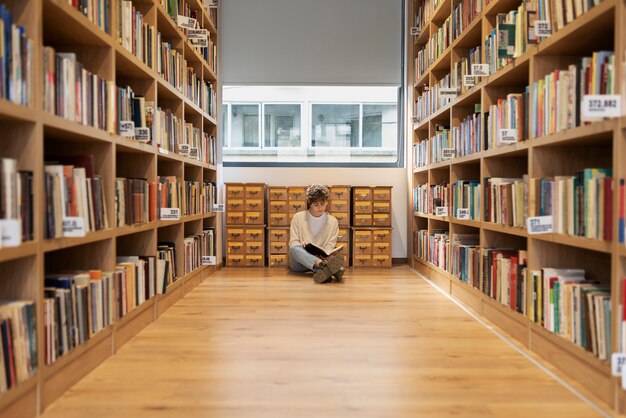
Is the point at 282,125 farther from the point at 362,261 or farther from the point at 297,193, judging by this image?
the point at 362,261

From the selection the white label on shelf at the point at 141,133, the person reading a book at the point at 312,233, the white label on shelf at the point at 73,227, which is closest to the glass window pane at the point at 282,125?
the person reading a book at the point at 312,233

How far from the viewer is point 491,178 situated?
130 inches

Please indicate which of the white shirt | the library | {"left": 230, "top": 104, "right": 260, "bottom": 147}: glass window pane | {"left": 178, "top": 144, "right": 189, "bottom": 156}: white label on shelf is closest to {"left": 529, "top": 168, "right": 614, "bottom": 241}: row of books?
the library

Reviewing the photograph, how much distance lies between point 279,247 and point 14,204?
422 cm

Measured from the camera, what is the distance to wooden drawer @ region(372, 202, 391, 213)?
5.90 metres

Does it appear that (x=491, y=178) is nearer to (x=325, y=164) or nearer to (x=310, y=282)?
(x=310, y=282)

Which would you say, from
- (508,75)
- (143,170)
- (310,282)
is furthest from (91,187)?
(310,282)

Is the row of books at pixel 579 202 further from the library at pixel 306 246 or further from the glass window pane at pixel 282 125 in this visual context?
the glass window pane at pixel 282 125

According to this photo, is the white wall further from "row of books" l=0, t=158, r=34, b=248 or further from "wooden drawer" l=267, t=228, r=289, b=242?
"row of books" l=0, t=158, r=34, b=248

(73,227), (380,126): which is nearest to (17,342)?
(73,227)

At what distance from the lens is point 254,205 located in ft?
19.2

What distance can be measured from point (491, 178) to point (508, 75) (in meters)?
0.65

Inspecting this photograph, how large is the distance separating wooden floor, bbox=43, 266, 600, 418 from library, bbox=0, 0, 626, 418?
0.01 m

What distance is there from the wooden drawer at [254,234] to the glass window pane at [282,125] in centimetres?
123
